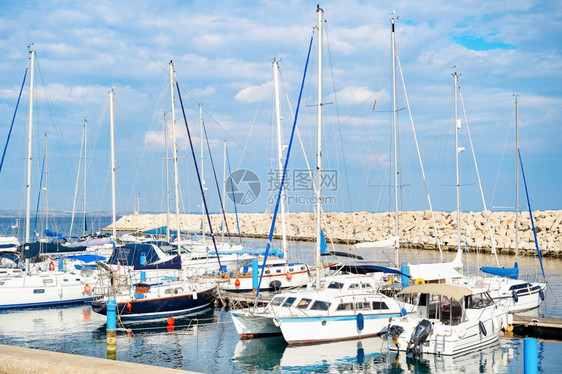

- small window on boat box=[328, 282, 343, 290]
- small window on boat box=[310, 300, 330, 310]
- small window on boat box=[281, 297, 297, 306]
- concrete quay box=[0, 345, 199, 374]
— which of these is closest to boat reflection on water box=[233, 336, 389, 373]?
small window on boat box=[310, 300, 330, 310]

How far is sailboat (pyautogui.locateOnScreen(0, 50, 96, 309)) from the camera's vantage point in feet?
106

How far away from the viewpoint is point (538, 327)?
2523 centimetres

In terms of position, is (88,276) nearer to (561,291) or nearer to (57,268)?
(57,268)

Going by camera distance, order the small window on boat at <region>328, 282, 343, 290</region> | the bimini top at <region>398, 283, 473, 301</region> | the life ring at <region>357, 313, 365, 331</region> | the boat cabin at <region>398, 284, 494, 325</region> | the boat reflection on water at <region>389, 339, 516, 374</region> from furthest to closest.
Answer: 1. the small window on boat at <region>328, 282, 343, 290</region>
2. the life ring at <region>357, 313, 365, 331</region>
3. the boat cabin at <region>398, 284, 494, 325</region>
4. the bimini top at <region>398, 283, 473, 301</region>
5. the boat reflection on water at <region>389, 339, 516, 374</region>

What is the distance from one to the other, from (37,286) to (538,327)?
84.3 feet

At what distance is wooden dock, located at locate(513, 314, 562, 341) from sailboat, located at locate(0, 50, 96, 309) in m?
22.3

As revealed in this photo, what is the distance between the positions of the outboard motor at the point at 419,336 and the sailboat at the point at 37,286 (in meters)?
19.6

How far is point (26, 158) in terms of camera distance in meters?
36.0

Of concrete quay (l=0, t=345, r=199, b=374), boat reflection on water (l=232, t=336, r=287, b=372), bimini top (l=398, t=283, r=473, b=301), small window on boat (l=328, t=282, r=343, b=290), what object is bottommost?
boat reflection on water (l=232, t=336, r=287, b=372)

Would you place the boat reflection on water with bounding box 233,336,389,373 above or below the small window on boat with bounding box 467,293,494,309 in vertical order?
below

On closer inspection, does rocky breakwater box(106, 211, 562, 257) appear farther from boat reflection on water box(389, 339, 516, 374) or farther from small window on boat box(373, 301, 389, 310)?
boat reflection on water box(389, 339, 516, 374)

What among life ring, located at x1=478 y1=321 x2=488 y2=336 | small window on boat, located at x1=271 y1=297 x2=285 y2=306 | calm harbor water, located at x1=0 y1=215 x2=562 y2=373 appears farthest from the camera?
small window on boat, located at x1=271 y1=297 x2=285 y2=306

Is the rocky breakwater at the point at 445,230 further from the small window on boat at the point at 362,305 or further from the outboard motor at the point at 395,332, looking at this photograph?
the outboard motor at the point at 395,332

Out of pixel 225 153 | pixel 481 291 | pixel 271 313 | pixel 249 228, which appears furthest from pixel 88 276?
pixel 249 228
